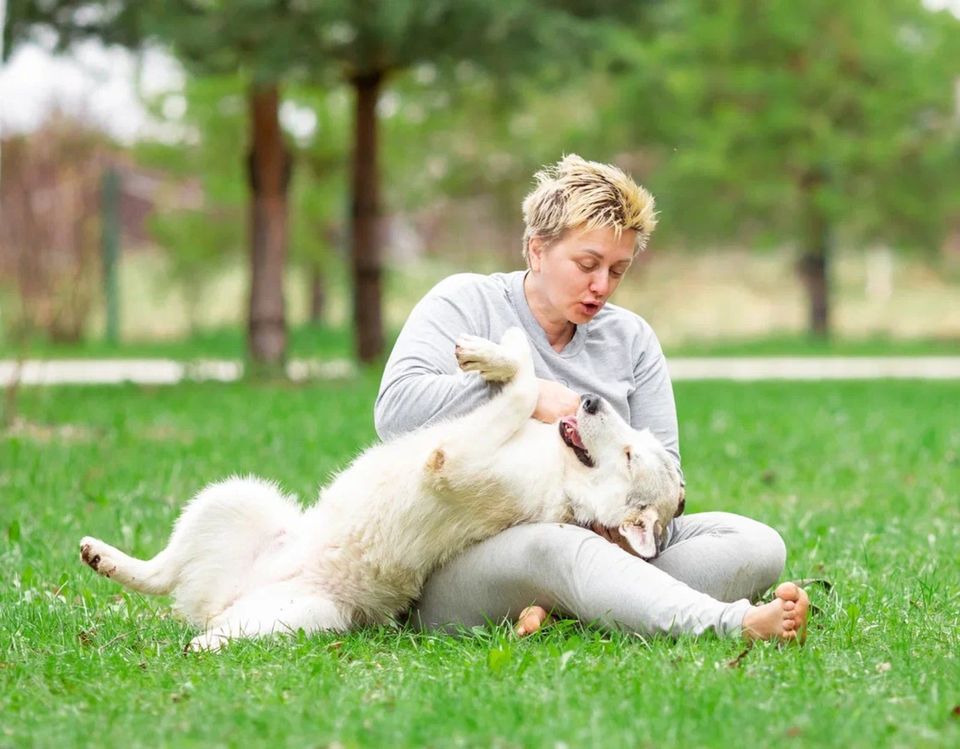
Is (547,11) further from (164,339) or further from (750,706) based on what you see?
(164,339)

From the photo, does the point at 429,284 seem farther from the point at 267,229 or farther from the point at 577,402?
the point at 577,402

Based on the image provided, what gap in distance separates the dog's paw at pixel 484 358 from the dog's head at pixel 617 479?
0.28 meters

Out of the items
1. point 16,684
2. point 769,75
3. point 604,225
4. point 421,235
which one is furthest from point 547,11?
point 421,235

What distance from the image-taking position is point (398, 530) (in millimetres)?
4219

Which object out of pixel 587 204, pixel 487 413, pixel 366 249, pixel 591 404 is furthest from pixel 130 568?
pixel 366 249

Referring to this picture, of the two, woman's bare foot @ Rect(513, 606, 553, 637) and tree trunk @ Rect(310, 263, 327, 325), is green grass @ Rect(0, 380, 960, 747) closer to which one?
woman's bare foot @ Rect(513, 606, 553, 637)

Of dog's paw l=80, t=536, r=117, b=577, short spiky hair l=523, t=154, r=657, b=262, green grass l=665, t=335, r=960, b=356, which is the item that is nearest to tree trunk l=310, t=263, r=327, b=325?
green grass l=665, t=335, r=960, b=356

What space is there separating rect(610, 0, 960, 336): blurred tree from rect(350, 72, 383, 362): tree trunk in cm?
744

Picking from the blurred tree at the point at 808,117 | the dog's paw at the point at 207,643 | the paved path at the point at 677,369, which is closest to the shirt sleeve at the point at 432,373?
the dog's paw at the point at 207,643

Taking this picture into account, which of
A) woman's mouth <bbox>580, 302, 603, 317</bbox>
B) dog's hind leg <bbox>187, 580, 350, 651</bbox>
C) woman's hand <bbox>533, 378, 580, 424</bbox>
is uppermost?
woman's mouth <bbox>580, 302, 603, 317</bbox>

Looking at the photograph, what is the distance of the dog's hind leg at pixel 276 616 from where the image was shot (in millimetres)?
4148

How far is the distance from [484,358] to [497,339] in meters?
0.44

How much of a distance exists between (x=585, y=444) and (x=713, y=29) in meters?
18.0

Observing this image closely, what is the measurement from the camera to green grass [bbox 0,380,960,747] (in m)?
3.16
